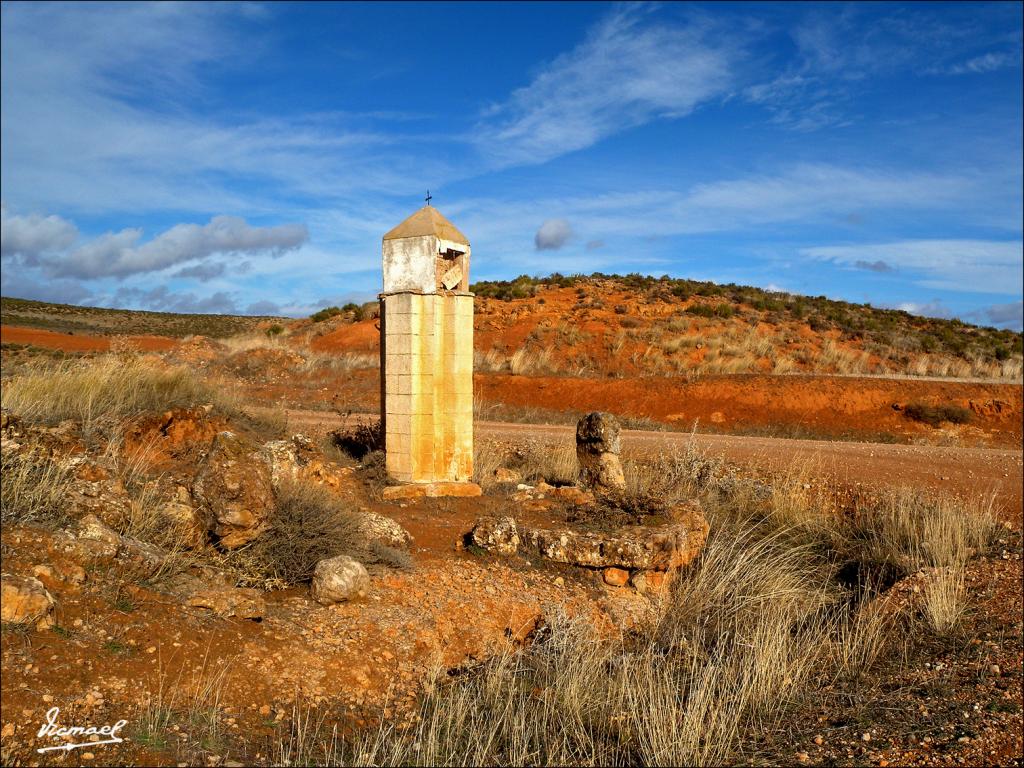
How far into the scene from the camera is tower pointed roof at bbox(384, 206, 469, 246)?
368 inches

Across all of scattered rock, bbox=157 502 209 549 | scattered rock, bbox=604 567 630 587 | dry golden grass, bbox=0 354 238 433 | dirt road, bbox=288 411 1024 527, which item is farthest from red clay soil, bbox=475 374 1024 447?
scattered rock, bbox=157 502 209 549

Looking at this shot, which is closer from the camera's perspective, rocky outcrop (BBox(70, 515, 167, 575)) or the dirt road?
rocky outcrop (BBox(70, 515, 167, 575))

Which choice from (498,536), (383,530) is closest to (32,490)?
(383,530)

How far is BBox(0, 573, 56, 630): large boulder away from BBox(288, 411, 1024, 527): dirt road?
8.27 m

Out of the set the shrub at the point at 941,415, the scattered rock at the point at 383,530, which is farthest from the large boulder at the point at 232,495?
the shrub at the point at 941,415

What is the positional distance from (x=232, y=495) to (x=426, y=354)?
3.78m

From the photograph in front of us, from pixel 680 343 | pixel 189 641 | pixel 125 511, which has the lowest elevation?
pixel 189 641

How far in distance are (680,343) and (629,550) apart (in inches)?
807

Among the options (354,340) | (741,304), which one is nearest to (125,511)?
(354,340)

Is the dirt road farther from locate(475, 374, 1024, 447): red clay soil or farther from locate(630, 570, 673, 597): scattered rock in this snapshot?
locate(630, 570, 673, 597): scattered rock

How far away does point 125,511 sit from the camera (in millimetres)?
5637

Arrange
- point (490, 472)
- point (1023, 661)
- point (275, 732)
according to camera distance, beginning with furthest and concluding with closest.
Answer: point (490, 472) < point (1023, 661) < point (275, 732)

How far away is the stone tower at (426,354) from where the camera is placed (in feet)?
30.7

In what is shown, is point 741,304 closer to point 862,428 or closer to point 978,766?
point 862,428
